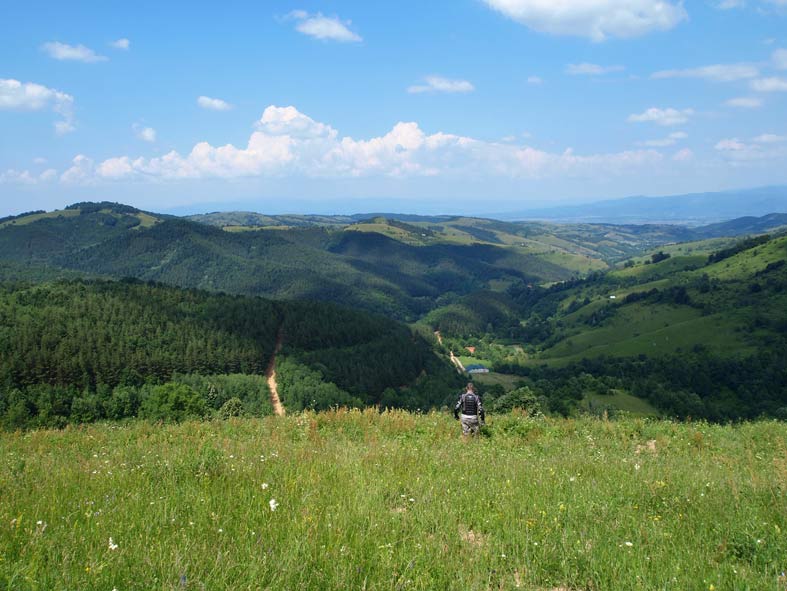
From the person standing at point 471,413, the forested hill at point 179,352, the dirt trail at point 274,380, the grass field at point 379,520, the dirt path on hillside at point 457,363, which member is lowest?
the dirt path on hillside at point 457,363

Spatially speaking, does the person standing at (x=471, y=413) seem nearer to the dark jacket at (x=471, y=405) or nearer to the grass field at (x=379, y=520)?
the dark jacket at (x=471, y=405)

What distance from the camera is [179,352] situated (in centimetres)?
9644

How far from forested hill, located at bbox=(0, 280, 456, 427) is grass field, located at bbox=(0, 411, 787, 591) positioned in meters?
58.8

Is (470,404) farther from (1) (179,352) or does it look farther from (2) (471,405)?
(1) (179,352)

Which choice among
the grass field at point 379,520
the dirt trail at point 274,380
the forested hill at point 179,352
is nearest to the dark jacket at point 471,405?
the grass field at point 379,520

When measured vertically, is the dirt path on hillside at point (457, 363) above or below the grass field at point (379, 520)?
below

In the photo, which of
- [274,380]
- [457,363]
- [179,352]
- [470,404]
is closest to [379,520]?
[470,404]

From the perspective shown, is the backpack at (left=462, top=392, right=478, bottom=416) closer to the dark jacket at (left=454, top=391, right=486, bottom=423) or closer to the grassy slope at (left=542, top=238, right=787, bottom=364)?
the dark jacket at (left=454, top=391, right=486, bottom=423)

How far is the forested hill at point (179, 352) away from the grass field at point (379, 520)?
2315 inches

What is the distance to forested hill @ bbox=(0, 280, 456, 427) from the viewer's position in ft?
251

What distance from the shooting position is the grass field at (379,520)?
4.57 meters

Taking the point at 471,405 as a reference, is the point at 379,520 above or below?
above

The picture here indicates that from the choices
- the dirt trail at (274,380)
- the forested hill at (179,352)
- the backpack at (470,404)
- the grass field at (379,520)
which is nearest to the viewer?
the grass field at (379,520)

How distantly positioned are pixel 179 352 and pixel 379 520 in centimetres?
10291
